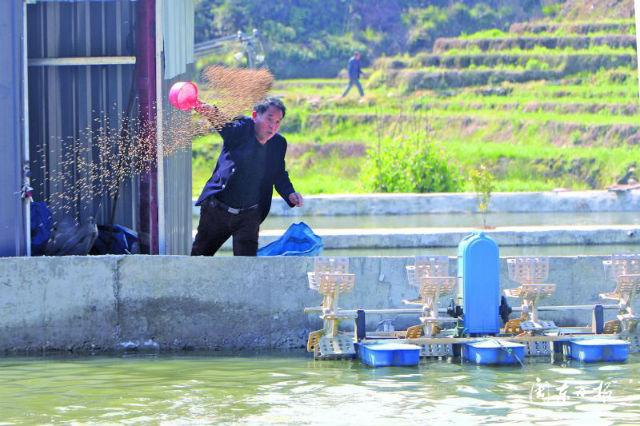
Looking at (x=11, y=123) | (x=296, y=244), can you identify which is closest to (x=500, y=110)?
(x=296, y=244)

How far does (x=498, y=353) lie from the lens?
9742 mm

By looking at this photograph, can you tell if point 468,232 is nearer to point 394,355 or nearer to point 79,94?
point 79,94

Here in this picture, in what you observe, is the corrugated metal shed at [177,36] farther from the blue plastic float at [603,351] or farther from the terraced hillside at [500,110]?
the terraced hillside at [500,110]

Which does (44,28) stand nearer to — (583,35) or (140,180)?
(140,180)

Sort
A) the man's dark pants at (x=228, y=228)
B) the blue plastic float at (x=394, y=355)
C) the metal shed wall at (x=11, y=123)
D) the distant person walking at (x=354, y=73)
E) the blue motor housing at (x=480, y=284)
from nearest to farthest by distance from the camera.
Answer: the blue plastic float at (x=394, y=355), the blue motor housing at (x=480, y=284), the metal shed wall at (x=11, y=123), the man's dark pants at (x=228, y=228), the distant person walking at (x=354, y=73)

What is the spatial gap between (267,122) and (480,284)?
201 centimetres

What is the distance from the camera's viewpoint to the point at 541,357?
33.6 feet

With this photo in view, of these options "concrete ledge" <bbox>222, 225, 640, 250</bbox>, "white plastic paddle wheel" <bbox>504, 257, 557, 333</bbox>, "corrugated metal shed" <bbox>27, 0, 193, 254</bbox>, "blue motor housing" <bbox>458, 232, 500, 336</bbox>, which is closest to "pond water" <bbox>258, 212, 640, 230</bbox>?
"concrete ledge" <bbox>222, 225, 640, 250</bbox>

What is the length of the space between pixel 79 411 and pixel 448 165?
19.7 meters

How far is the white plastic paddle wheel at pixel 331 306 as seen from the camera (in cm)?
988

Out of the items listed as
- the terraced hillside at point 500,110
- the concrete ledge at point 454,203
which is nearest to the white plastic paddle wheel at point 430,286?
the concrete ledge at point 454,203

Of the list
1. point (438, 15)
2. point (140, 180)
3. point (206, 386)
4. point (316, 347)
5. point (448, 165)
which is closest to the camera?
point (206, 386)

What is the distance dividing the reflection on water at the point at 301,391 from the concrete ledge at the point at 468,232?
25.6 feet

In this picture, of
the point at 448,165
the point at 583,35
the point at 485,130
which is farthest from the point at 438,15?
the point at 448,165
